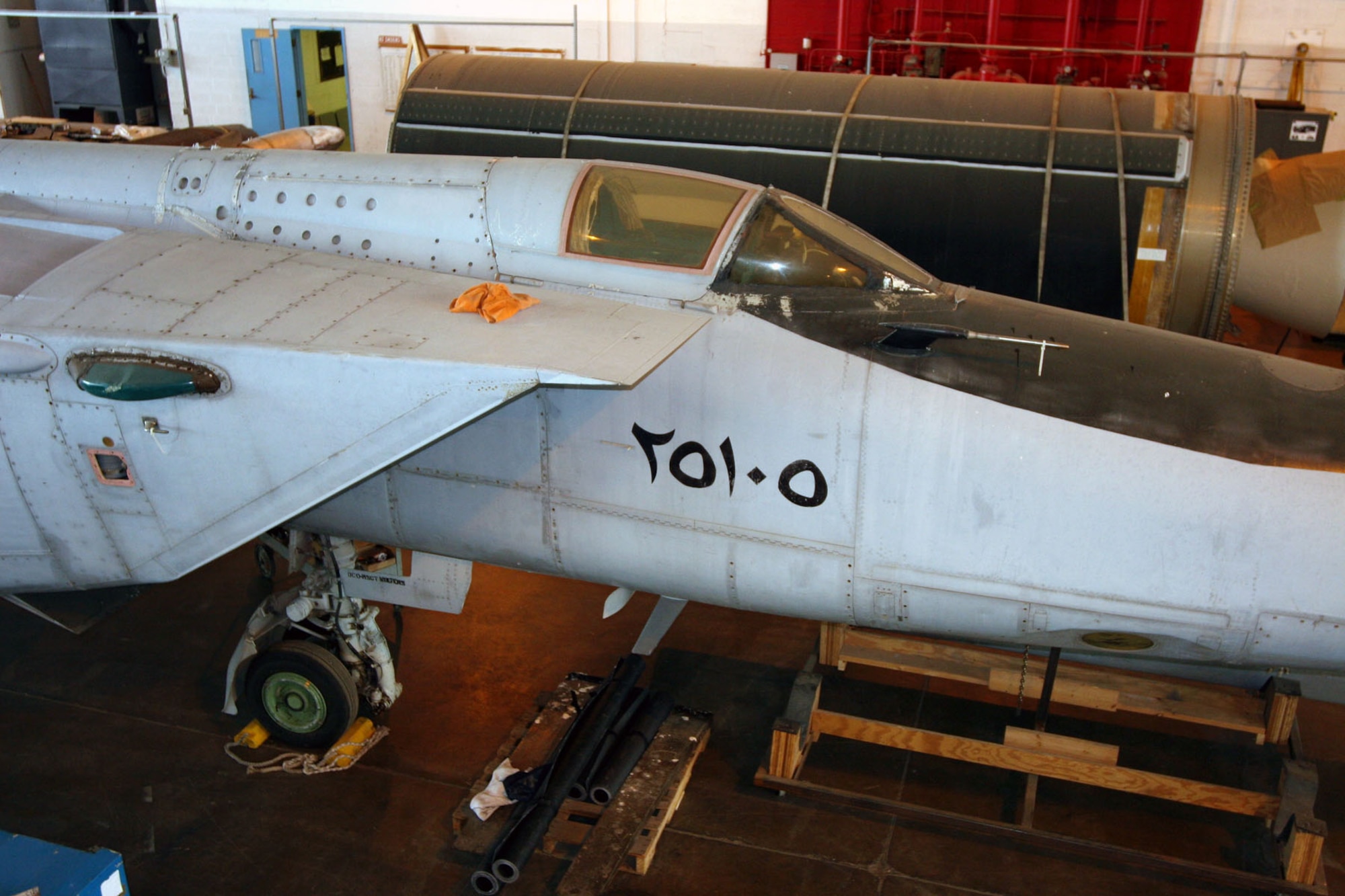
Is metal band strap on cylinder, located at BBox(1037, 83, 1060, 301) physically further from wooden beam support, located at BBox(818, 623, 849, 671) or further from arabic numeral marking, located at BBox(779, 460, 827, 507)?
arabic numeral marking, located at BBox(779, 460, 827, 507)

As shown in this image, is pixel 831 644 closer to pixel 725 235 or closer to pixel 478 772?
pixel 478 772

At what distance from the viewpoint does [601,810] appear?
6.27 metres

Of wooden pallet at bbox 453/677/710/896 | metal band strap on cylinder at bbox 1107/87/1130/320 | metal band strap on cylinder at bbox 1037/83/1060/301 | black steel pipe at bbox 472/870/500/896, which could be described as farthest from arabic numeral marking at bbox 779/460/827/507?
metal band strap on cylinder at bbox 1107/87/1130/320

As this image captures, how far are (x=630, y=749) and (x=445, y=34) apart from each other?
14768 millimetres

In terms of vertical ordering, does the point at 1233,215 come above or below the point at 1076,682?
above

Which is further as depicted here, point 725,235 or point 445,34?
point 445,34

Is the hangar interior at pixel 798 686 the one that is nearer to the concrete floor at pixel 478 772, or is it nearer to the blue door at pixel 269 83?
the concrete floor at pixel 478 772

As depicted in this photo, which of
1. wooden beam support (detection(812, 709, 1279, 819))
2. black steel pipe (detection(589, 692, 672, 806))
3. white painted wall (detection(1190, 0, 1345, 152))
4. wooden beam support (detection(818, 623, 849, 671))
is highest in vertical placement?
white painted wall (detection(1190, 0, 1345, 152))

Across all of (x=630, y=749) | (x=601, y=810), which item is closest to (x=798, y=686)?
(x=630, y=749)

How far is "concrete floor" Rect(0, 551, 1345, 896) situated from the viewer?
19.9 feet

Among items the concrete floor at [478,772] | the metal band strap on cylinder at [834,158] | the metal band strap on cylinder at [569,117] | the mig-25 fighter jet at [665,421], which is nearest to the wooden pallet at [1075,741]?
the concrete floor at [478,772]

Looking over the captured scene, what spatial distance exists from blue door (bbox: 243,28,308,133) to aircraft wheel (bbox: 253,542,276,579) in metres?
11.5

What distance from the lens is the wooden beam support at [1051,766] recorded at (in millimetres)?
6117

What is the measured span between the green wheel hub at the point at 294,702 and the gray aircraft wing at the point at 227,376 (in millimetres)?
1323
